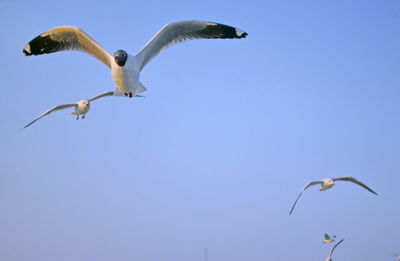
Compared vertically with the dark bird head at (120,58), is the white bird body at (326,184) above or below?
below

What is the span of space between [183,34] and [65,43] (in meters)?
1.90

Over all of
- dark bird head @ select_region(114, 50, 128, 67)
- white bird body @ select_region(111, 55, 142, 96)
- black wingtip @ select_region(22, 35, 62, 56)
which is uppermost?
black wingtip @ select_region(22, 35, 62, 56)

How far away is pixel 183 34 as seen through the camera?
9695 mm

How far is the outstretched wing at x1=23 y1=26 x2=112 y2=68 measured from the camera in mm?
9445

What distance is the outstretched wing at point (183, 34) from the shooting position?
30.9ft

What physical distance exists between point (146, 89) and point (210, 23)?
1589mm

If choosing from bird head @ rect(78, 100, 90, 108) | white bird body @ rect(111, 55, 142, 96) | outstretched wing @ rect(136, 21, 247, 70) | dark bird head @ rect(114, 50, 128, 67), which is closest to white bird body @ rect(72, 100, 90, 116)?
bird head @ rect(78, 100, 90, 108)

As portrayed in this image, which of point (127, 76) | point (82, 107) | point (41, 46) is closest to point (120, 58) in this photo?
point (127, 76)

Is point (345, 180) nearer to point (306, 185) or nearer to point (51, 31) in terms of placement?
point (306, 185)

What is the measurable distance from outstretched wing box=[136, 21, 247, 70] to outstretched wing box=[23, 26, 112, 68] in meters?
0.67

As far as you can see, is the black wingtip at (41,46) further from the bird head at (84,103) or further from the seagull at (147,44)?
the bird head at (84,103)

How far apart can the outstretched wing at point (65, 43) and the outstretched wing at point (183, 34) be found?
673 millimetres

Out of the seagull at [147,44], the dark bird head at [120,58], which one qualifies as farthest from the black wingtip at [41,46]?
the dark bird head at [120,58]

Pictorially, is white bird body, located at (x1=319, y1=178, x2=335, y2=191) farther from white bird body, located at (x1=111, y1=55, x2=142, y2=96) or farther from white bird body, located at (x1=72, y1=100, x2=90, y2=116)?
white bird body, located at (x1=111, y1=55, x2=142, y2=96)
